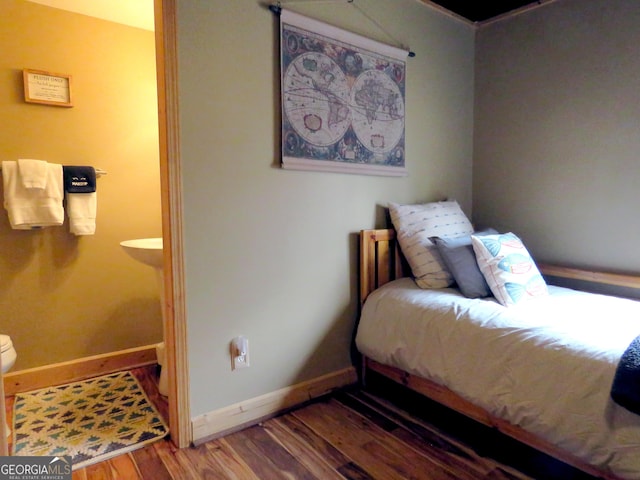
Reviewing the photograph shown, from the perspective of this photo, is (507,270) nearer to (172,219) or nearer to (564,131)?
(564,131)

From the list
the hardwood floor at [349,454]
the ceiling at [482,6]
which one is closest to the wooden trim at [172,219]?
the hardwood floor at [349,454]

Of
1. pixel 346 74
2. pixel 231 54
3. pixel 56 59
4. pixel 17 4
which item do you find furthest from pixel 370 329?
pixel 17 4

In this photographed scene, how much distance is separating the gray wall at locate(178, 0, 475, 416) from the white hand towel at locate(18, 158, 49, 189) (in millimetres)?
1051

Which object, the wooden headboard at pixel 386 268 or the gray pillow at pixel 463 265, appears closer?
the gray pillow at pixel 463 265

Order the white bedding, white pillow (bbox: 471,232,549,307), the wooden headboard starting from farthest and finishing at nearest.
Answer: the wooden headboard < white pillow (bbox: 471,232,549,307) < the white bedding

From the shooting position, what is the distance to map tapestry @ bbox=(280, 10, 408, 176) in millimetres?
1873

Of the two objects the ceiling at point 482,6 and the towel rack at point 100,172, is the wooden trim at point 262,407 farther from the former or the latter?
the ceiling at point 482,6

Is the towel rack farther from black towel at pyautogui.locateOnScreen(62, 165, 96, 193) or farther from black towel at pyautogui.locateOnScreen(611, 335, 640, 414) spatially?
black towel at pyautogui.locateOnScreen(611, 335, 640, 414)

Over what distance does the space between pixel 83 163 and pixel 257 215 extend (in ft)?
4.25

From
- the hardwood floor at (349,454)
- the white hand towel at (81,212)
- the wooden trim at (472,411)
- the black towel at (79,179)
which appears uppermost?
the black towel at (79,179)

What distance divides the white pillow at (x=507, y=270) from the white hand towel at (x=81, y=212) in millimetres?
2110

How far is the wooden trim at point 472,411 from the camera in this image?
53.0 inches

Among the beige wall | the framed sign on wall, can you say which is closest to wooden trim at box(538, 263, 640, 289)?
the beige wall

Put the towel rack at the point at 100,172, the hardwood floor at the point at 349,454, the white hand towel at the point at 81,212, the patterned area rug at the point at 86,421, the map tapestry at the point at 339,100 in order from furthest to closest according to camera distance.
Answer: the towel rack at the point at 100,172 → the white hand towel at the point at 81,212 → the map tapestry at the point at 339,100 → the patterned area rug at the point at 86,421 → the hardwood floor at the point at 349,454
